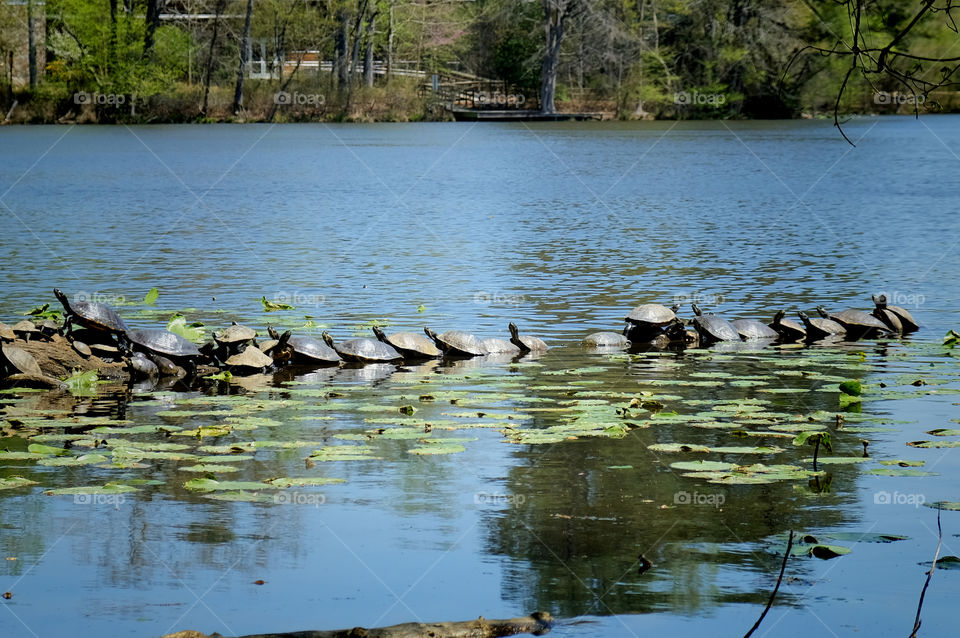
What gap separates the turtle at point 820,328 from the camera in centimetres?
1163

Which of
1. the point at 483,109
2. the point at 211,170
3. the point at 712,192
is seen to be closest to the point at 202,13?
the point at 483,109

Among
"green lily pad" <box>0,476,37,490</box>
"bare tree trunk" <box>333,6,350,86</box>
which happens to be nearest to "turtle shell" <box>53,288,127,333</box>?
"green lily pad" <box>0,476,37,490</box>

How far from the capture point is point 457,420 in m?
7.64

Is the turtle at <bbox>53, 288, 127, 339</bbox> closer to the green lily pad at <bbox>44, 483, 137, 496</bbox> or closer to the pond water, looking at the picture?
the pond water

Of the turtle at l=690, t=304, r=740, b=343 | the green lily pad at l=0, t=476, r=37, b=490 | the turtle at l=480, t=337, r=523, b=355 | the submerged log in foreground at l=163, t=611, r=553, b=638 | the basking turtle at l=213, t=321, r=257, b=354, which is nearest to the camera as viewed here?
the submerged log in foreground at l=163, t=611, r=553, b=638

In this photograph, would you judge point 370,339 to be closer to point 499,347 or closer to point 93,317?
point 499,347

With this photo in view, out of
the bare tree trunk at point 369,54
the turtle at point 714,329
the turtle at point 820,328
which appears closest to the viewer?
the turtle at point 714,329

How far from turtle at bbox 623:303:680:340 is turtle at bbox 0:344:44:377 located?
5608 mm

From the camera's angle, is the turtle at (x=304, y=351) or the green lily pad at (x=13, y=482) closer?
the green lily pad at (x=13, y=482)

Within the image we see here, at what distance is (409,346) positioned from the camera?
34.3 ft

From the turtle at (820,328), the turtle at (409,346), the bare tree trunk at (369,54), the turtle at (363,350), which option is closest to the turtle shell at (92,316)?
the turtle at (363,350)

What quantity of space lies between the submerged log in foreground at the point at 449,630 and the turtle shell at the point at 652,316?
7.23 meters

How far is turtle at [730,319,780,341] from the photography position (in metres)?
11.4

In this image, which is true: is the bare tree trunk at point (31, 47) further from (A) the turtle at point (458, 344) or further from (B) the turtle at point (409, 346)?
(A) the turtle at point (458, 344)
